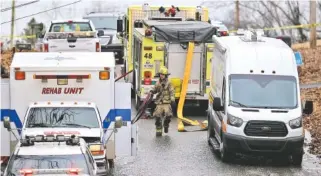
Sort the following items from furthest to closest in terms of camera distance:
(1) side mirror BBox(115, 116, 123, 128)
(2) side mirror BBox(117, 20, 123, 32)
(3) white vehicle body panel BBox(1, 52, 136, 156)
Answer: (2) side mirror BBox(117, 20, 123, 32) < (3) white vehicle body panel BBox(1, 52, 136, 156) < (1) side mirror BBox(115, 116, 123, 128)

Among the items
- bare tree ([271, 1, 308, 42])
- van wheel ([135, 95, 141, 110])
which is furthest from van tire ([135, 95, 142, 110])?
bare tree ([271, 1, 308, 42])

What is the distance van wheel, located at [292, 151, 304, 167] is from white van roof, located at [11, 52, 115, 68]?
4459mm

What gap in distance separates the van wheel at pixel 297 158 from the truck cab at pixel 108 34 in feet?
47.0

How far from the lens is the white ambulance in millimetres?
15914

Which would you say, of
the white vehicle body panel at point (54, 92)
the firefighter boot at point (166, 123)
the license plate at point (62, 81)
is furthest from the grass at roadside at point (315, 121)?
the license plate at point (62, 81)

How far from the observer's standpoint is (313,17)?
3791 cm

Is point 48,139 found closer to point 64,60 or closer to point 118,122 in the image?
point 118,122

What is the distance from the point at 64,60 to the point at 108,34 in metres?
19.8

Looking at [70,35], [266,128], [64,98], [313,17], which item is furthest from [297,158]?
[313,17]

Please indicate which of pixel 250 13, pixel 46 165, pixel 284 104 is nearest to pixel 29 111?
pixel 46 165

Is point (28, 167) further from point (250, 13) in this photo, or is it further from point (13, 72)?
point (250, 13)

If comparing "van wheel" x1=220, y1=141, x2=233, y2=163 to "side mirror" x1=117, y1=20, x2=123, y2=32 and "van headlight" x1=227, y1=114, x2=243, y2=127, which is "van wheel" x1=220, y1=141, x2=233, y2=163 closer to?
"van headlight" x1=227, y1=114, x2=243, y2=127

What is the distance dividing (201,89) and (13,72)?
9900 millimetres

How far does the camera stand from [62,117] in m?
16.0
